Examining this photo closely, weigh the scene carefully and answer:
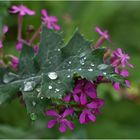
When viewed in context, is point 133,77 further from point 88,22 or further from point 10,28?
point 10,28

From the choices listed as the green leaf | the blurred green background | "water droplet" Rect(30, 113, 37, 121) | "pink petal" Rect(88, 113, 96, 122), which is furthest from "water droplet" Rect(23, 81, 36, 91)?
the blurred green background

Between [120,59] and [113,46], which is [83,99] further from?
[113,46]

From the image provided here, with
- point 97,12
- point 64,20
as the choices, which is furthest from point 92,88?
point 97,12

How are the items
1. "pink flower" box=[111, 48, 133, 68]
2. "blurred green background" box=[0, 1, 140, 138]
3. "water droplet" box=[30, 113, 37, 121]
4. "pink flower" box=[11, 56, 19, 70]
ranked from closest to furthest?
"water droplet" box=[30, 113, 37, 121], "pink flower" box=[111, 48, 133, 68], "pink flower" box=[11, 56, 19, 70], "blurred green background" box=[0, 1, 140, 138]

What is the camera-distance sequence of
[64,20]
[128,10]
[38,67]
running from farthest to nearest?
[128,10], [64,20], [38,67]

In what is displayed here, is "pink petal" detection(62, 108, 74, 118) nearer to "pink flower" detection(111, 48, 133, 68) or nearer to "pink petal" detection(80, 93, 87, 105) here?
"pink petal" detection(80, 93, 87, 105)

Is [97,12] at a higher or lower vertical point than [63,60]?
higher

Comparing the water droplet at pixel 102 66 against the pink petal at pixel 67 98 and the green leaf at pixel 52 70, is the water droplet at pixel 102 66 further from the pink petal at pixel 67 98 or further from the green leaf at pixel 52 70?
the pink petal at pixel 67 98
